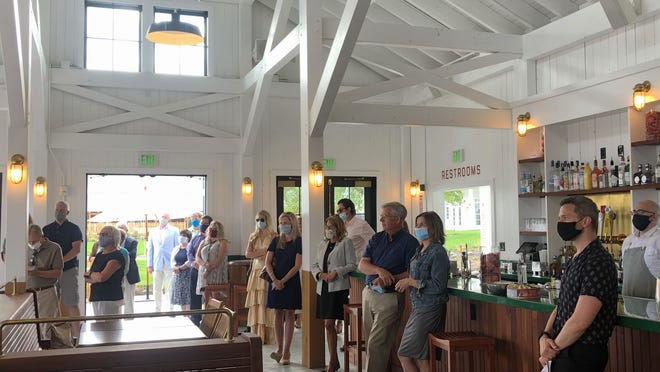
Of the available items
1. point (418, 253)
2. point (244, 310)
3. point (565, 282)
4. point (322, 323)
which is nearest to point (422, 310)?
point (418, 253)

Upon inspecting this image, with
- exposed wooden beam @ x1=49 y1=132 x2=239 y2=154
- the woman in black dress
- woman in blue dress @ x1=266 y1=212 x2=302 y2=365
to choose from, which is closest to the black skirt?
the woman in black dress

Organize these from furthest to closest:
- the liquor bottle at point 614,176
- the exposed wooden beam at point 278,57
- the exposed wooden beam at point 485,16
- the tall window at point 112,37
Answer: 1. the tall window at point 112,37
2. the exposed wooden beam at point 485,16
3. the exposed wooden beam at point 278,57
4. the liquor bottle at point 614,176

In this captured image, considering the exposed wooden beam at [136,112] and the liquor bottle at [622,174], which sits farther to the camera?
the exposed wooden beam at [136,112]

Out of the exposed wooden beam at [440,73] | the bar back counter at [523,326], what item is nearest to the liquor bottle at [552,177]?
the exposed wooden beam at [440,73]

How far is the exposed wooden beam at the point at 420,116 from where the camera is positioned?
29.2 feet

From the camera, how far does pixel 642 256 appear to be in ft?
18.7

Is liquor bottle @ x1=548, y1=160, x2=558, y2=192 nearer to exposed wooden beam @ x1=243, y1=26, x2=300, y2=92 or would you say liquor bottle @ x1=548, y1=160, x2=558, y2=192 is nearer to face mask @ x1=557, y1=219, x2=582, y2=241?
exposed wooden beam @ x1=243, y1=26, x2=300, y2=92

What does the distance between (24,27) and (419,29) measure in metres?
4.58

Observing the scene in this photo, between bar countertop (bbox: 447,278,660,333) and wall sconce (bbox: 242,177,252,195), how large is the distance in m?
6.69

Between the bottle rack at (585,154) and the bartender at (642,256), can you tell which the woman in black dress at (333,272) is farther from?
the bottle rack at (585,154)

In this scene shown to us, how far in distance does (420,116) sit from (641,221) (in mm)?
3957

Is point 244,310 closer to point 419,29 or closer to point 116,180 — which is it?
point 116,180

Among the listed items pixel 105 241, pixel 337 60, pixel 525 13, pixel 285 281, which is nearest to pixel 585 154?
pixel 525 13

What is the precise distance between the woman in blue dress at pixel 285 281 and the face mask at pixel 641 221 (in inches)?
135
